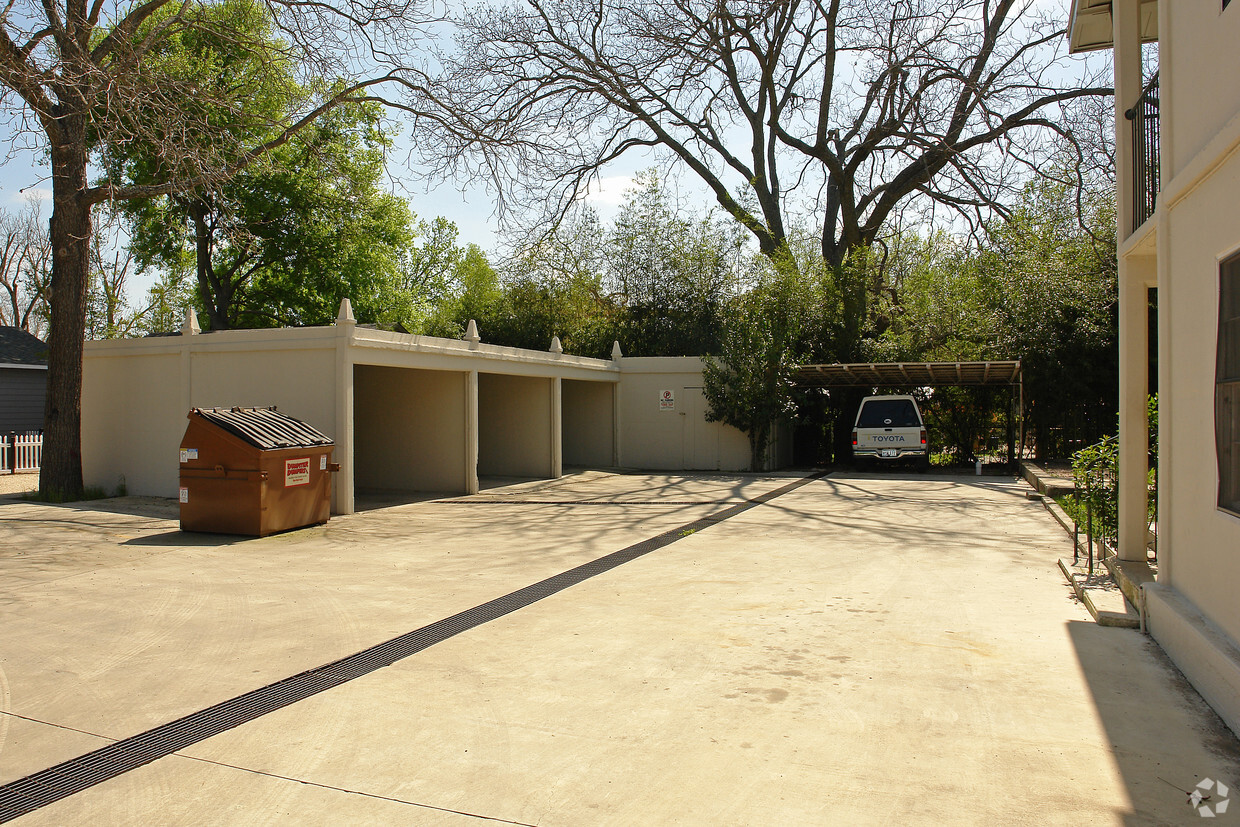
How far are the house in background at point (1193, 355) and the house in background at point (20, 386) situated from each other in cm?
2552

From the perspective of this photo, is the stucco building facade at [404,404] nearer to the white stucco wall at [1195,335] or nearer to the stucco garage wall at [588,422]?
the stucco garage wall at [588,422]

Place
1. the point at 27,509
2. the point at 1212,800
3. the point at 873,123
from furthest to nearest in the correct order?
the point at 873,123 < the point at 27,509 < the point at 1212,800

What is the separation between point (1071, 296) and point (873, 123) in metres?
9.16

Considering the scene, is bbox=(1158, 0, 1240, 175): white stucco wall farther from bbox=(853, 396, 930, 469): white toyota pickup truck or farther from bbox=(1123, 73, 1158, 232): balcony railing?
bbox=(853, 396, 930, 469): white toyota pickup truck

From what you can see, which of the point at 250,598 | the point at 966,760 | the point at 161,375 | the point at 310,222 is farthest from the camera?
the point at 310,222

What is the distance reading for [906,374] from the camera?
1928 centimetres

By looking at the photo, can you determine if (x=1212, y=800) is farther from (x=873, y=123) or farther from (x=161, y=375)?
(x=873, y=123)

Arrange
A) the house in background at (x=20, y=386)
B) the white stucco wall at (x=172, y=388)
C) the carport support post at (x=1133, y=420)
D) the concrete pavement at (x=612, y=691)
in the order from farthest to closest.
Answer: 1. the house in background at (x=20, y=386)
2. the white stucco wall at (x=172, y=388)
3. the carport support post at (x=1133, y=420)
4. the concrete pavement at (x=612, y=691)

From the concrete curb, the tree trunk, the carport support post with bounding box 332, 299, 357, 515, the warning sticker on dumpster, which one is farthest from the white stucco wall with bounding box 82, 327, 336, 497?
the concrete curb

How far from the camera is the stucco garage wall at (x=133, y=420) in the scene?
13211mm

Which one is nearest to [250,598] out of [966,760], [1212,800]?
[966,760]

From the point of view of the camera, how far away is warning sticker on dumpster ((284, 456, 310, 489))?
32.7 feet

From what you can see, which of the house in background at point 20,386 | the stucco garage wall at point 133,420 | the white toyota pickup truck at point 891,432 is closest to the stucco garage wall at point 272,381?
the stucco garage wall at point 133,420

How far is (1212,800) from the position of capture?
10.6ft
